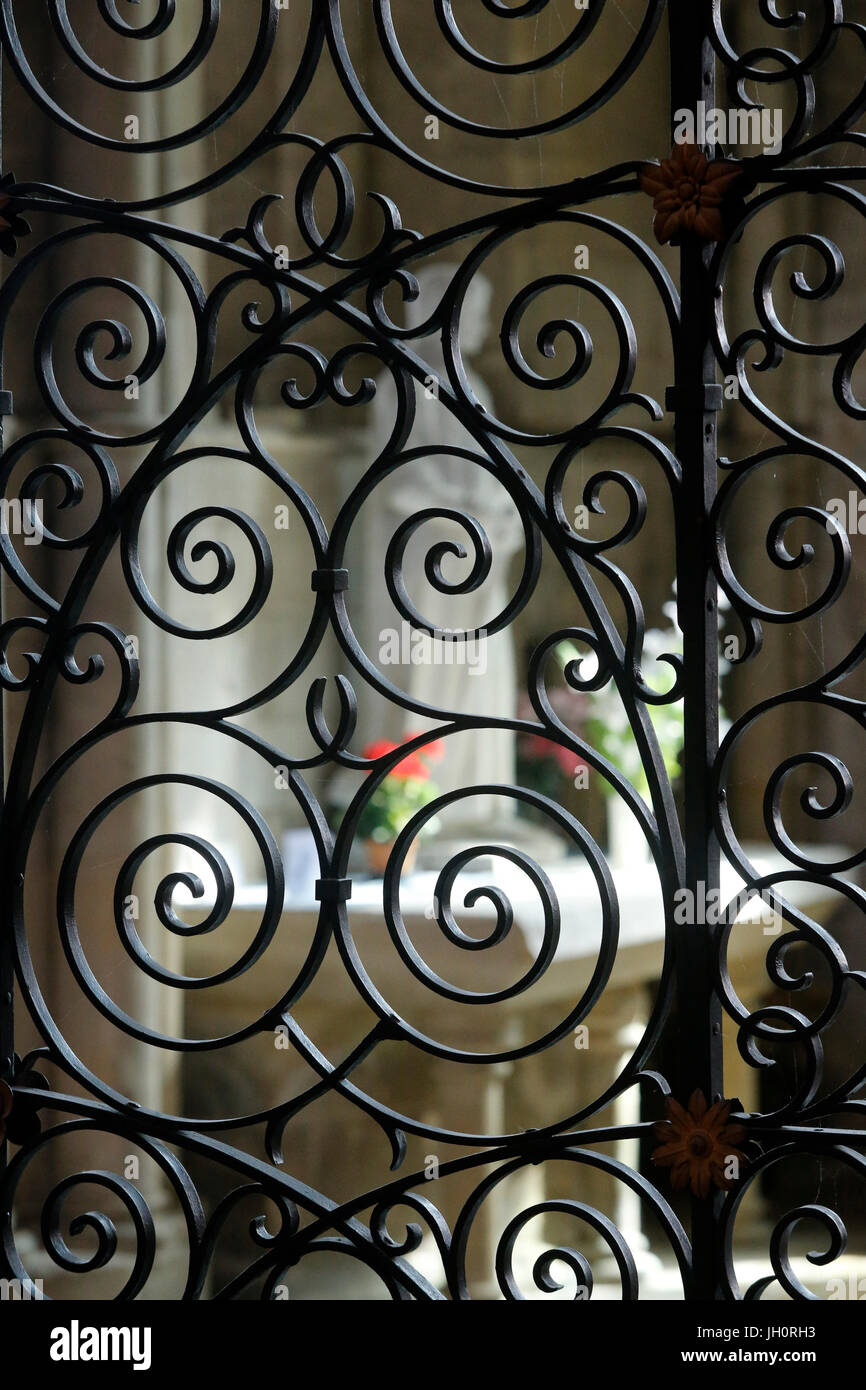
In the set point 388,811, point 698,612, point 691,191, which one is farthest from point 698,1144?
point 388,811

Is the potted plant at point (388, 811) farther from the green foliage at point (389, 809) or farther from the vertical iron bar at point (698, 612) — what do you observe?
the vertical iron bar at point (698, 612)

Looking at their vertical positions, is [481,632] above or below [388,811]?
above

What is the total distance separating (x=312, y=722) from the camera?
118 centimetres

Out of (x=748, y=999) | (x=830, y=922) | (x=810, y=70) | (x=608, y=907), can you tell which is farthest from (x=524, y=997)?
(x=810, y=70)

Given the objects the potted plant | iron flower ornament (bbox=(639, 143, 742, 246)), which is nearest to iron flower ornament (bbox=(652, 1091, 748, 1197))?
iron flower ornament (bbox=(639, 143, 742, 246))

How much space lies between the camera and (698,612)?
44.6 inches

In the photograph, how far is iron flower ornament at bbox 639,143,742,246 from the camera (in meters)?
1.10

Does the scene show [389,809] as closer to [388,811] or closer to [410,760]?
[388,811]

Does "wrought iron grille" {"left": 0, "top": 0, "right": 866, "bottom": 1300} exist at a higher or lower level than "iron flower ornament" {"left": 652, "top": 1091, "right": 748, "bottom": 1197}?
higher

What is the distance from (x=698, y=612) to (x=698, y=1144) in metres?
0.45

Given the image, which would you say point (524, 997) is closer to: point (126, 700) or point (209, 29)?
point (126, 700)

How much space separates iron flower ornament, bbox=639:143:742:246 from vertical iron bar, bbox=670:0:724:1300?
0.02 m

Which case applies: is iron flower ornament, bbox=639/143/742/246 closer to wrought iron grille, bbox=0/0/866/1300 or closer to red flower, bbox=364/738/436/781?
wrought iron grille, bbox=0/0/866/1300

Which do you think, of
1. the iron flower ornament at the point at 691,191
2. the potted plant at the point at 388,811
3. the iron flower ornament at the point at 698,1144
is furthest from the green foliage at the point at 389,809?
the iron flower ornament at the point at 691,191
